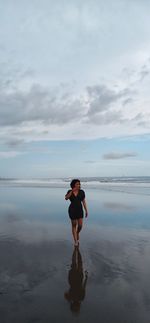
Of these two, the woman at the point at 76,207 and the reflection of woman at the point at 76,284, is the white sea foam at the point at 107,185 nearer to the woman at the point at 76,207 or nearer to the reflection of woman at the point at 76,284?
the woman at the point at 76,207

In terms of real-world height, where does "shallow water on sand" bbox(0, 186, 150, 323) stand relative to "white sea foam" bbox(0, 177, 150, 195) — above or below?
below

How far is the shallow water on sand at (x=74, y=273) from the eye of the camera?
15.6 feet

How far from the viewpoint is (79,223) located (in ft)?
31.0

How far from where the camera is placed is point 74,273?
258 inches

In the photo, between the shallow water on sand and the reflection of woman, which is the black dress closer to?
the shallow water on sand

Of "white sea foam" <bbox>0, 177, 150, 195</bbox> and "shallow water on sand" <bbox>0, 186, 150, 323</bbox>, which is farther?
"white sea foam" <bbox>0, 177, 150, 195</bbox>

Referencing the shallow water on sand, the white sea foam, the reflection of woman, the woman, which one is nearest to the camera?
the shallow water on sand

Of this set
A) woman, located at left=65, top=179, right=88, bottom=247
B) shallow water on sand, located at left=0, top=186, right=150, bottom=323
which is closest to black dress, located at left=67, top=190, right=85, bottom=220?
woman, located at left=65, top=179, right=88, bottom=247

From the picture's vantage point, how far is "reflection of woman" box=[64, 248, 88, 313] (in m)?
5.11

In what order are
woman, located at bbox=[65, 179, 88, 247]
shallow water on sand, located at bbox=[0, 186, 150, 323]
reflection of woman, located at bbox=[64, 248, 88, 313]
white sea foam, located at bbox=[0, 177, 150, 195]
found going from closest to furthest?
1. shallow water on sand, located at bbox=[0, 186, 150, 323]
2. reflection of woman, located at bbox=[64, 248, 88, 313]
3. woman, located at bbox=[65, 179, 88, 247]
4. white sea foam, located at bbox=[0, 177, 150, 195]

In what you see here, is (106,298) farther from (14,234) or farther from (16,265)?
(14,234)

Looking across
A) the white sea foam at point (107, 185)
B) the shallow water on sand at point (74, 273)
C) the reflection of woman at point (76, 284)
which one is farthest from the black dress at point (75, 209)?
the white sea foam at point (107, 185)

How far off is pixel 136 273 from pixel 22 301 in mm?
2408

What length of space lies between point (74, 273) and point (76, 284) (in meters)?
0.62
